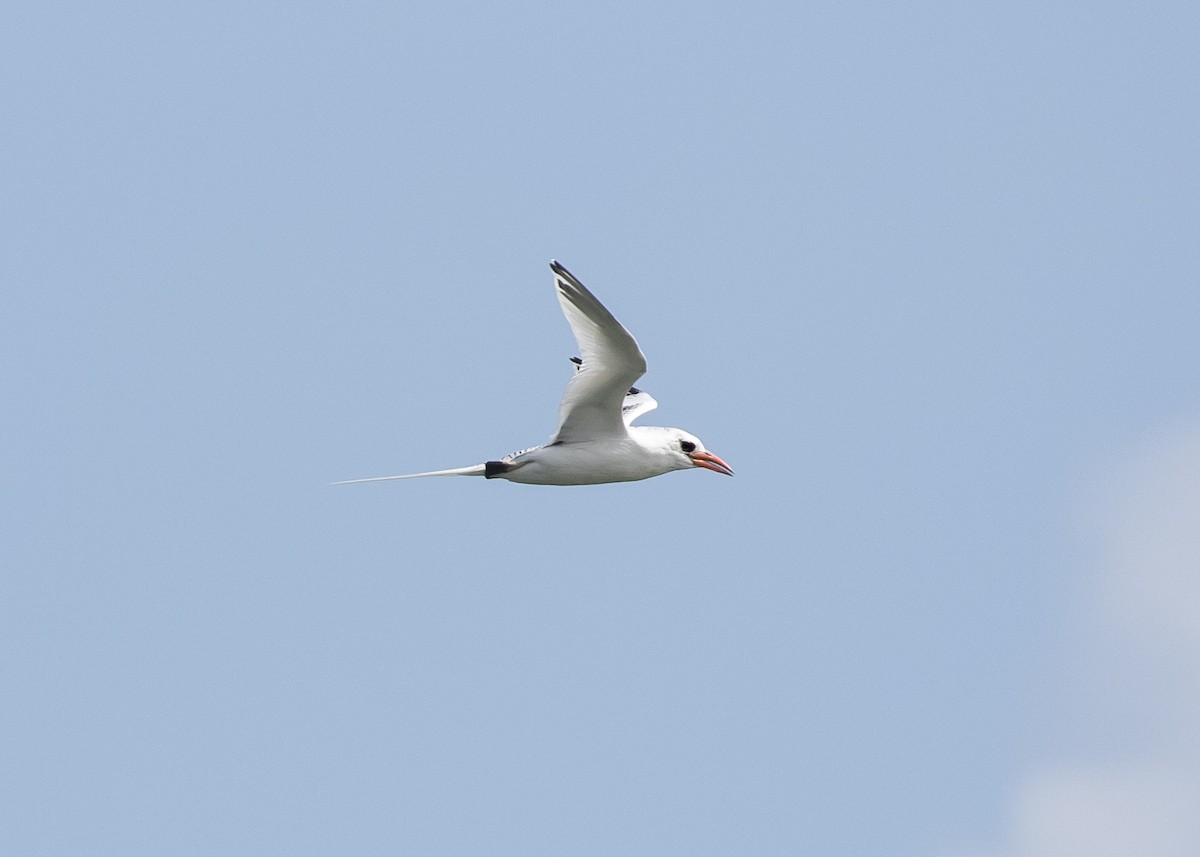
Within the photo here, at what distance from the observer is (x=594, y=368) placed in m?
18.3

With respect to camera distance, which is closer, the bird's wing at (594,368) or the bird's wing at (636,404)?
the bird's wing at (594,368)

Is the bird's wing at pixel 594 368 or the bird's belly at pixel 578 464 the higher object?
the bird's wing at pixel 594 368

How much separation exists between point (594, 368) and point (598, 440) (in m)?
1.17

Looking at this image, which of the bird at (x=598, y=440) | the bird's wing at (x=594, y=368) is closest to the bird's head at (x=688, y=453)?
the bird at (x=598, y=440)

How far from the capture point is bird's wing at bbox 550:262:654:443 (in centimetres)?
1733

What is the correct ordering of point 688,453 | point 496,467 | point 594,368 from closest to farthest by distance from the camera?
point 594,368, point 496,467, point 688,453

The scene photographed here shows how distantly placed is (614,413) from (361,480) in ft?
8.84

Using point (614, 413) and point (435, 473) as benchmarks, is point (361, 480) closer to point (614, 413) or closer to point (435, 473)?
point (435, 473)

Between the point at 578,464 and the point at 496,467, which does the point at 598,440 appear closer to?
the point at 578,464

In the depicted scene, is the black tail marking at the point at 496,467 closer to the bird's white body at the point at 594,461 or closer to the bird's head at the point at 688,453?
the bird's white body at the point at 594,461

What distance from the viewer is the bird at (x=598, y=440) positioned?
1789 cm

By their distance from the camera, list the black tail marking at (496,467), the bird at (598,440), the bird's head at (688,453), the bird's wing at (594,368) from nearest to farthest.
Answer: the bird's wing at (594,368)
the bird at (598,440)
the black tail marking at (496,467)
the bird's head at (688,453)

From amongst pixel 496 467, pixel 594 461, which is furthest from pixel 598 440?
pixel 496 467

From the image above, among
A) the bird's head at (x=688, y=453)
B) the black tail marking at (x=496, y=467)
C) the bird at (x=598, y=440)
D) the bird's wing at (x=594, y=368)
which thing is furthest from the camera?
the bird's head at (x=688, y=453)
